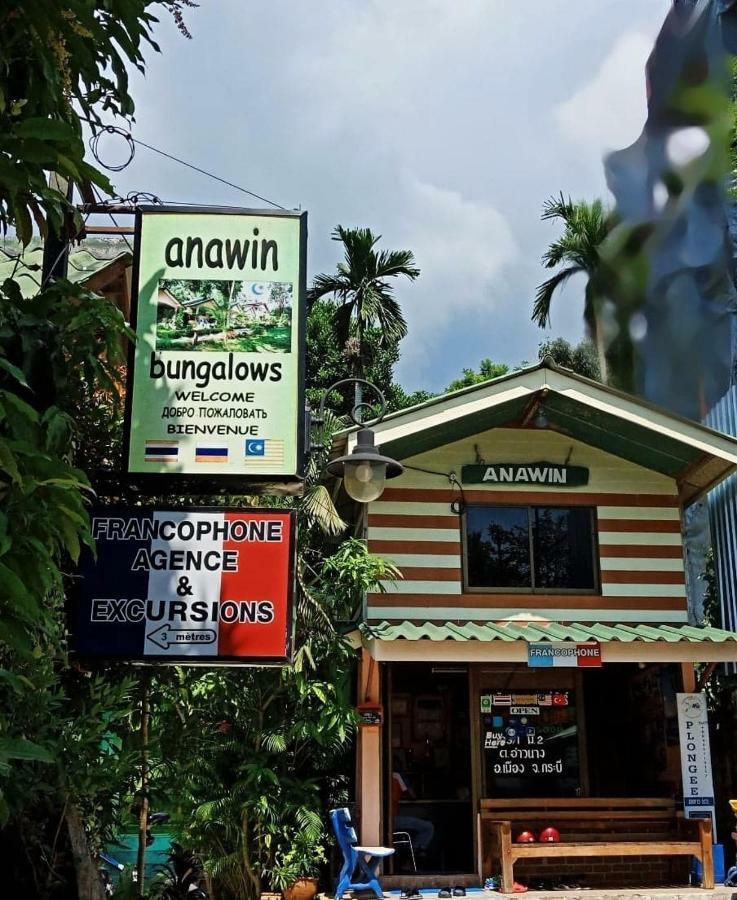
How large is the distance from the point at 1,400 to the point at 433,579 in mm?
9809

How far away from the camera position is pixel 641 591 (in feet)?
44.4

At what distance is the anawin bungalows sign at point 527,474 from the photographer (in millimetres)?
13648

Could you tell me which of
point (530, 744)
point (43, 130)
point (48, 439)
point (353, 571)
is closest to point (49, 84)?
point (43, 130)

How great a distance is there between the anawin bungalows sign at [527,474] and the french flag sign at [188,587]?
24.9ft

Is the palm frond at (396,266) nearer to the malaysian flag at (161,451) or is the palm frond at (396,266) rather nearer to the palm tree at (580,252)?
the palm tree at (580,252)

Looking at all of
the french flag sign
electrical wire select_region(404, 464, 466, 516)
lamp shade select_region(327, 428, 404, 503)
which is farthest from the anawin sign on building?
electrical wire select_region(404, 464, 466, 516)

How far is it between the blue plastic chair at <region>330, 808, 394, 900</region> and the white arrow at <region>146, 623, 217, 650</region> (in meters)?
5.85

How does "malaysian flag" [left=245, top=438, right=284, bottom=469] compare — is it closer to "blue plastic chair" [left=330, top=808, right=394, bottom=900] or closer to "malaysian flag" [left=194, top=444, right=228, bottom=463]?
"malaysian flag" [left=194, top=444, right=228, bottom=463]

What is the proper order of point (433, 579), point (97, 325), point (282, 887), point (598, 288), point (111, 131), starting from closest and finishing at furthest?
1. point (97, 325)
2. point (111, 131)
3. point (282, 887)
4. point (433, 579)
5. point (598, 288)

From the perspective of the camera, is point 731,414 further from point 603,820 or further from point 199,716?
point 199,716

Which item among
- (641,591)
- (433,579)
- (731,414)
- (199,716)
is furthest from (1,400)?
(731,414)

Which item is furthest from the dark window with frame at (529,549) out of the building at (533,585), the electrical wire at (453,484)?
the electrical wire at (453,484)

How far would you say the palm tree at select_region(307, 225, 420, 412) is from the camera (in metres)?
22.8

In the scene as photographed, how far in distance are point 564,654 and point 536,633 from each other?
0.51 metres
